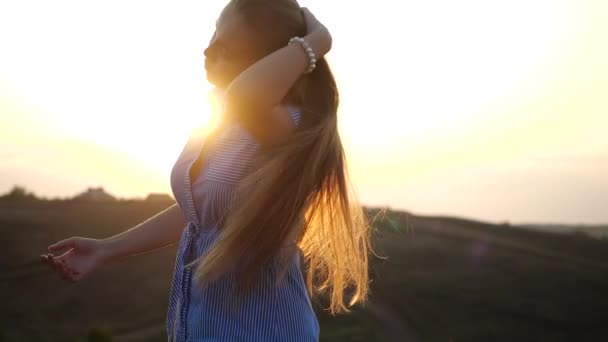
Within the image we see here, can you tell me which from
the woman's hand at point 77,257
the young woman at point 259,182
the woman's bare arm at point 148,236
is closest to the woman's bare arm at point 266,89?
the young woman at point 259,182

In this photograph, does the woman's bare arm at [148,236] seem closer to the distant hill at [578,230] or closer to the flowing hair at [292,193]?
the flowing hair at [292,193]

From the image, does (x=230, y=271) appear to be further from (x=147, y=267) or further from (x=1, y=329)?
(x=147, y=267)

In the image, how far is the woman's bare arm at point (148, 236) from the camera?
2475mm

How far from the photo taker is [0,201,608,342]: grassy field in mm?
12070

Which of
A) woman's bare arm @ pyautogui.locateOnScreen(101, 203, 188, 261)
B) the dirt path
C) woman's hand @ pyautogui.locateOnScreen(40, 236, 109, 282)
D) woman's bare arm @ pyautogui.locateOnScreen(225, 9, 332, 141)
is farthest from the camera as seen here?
the dirt path

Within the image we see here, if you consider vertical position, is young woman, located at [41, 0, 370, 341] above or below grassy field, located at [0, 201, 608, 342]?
above

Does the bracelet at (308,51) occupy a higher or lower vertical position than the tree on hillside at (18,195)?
higher

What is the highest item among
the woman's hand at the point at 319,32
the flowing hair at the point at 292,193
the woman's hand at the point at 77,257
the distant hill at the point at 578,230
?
the woman's hand at the point at 319,32

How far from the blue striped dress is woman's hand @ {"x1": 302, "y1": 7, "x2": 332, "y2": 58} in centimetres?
19

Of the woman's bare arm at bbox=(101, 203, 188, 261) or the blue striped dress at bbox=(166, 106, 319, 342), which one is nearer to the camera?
the blue striped dress at bbox=(166, 106, 319, 342)

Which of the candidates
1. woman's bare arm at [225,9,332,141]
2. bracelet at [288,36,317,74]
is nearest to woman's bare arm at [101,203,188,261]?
woman's bare arm at [225,9,332,141]

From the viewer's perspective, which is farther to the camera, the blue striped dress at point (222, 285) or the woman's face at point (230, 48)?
the woman's face at point (230, 48)

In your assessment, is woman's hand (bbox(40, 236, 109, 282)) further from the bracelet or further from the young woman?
the bracelet

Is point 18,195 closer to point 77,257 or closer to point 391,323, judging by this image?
point 391,323
